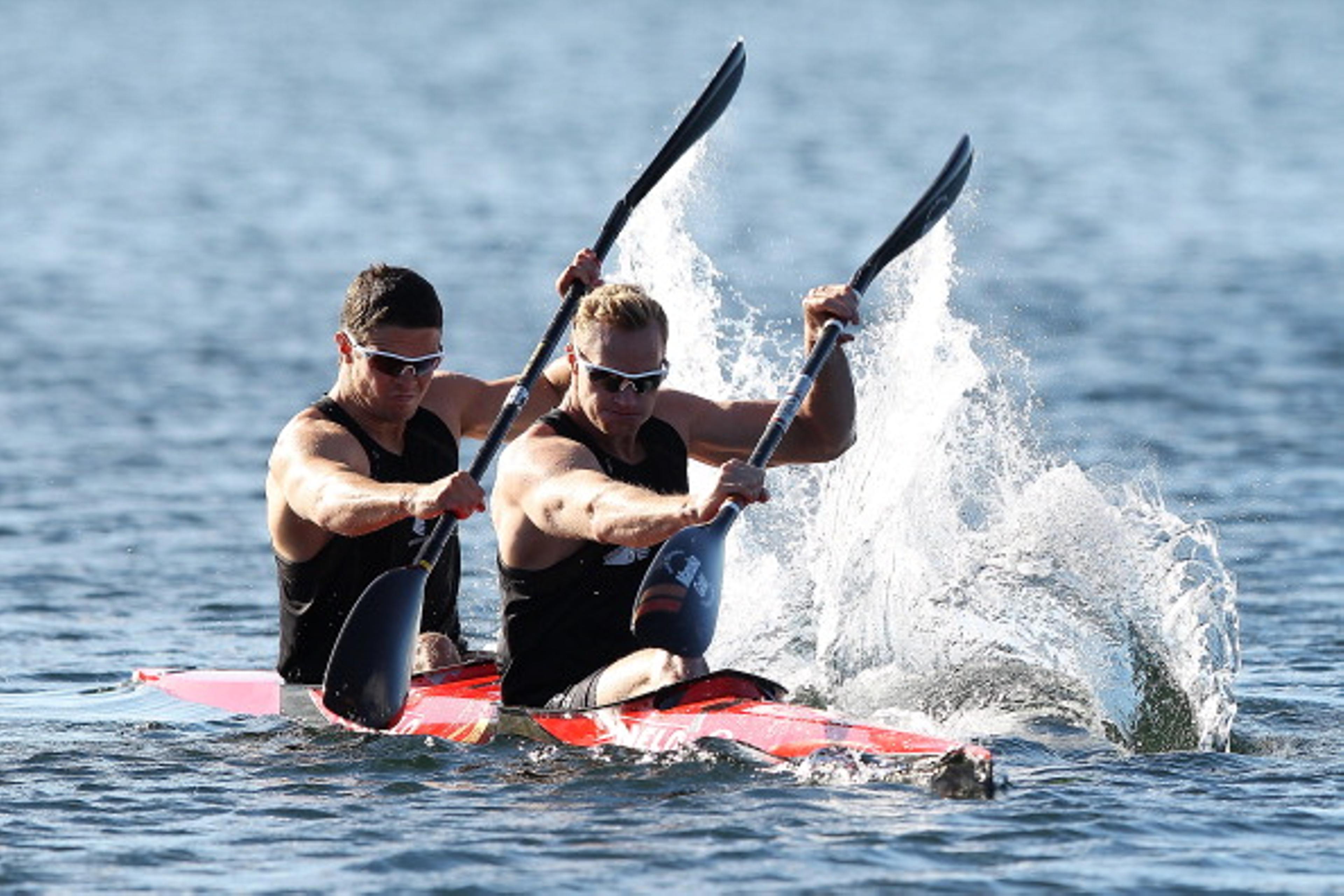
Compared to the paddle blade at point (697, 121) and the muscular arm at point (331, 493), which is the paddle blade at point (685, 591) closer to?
the muscular arm at point (331, 493)

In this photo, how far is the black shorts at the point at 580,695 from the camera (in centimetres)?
941

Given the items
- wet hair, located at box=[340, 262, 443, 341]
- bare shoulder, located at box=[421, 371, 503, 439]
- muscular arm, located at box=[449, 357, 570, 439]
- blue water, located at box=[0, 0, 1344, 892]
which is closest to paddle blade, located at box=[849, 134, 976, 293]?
blue water, located at box=[0, 0, 1344, 892]

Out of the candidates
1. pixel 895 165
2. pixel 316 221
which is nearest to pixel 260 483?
pixel 316 221

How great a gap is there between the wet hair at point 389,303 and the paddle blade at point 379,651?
964 mm

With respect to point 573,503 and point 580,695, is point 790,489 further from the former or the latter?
point 573,503

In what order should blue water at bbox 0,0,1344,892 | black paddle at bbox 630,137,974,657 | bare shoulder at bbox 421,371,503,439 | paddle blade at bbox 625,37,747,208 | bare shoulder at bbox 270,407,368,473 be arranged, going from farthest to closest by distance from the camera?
paddle blade at bbox 625,37,747,208, bare shoulder at bbox 421,371,503,439, bare shoulder at bbox 270,407,368,473, black paddle at bbox 630,137,974,657, blue water at bbox 0,0,1344,892

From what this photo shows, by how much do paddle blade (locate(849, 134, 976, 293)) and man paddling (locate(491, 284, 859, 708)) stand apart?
786 mm

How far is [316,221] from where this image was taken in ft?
106

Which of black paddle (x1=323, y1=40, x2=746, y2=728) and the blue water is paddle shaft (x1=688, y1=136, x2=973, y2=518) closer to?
the blue water

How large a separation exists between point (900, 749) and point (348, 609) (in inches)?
104

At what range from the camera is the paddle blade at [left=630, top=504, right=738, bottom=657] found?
29.1ft

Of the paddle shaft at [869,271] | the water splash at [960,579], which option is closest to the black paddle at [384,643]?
the paddle shaft at [869,271]

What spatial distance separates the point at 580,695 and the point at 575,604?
0.34m

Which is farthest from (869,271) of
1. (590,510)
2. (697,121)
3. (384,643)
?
(384,643)
